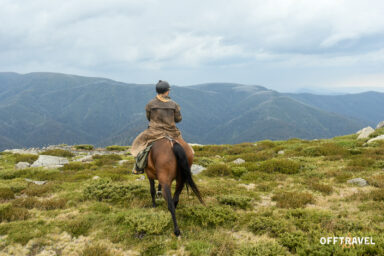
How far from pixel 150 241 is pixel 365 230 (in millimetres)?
5569

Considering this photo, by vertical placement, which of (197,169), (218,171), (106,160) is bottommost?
(106,160)

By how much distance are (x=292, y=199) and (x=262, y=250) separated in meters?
3.72

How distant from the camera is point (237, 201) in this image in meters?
8.09

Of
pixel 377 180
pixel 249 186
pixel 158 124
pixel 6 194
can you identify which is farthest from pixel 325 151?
pixel 6 194

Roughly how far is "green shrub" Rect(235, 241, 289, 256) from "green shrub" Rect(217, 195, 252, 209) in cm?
256

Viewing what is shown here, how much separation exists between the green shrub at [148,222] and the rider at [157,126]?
55.7 inches

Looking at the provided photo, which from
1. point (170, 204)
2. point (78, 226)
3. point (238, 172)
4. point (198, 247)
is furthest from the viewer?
point (238, 172)

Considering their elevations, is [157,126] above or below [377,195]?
above

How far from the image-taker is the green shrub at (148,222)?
6109mm

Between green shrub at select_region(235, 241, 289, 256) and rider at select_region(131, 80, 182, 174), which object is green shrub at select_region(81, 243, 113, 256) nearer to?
rider at select_region(131, 80, 182, 174)

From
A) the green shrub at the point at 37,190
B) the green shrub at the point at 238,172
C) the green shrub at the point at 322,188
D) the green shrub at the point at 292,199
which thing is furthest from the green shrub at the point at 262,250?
the green shrub at the point at 37,190

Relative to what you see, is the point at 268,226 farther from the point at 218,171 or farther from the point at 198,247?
the point at 218,171

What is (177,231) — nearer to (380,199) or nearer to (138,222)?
(138,222)

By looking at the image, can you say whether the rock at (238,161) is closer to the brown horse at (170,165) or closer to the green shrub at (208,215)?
the green shrub at (208,215)
